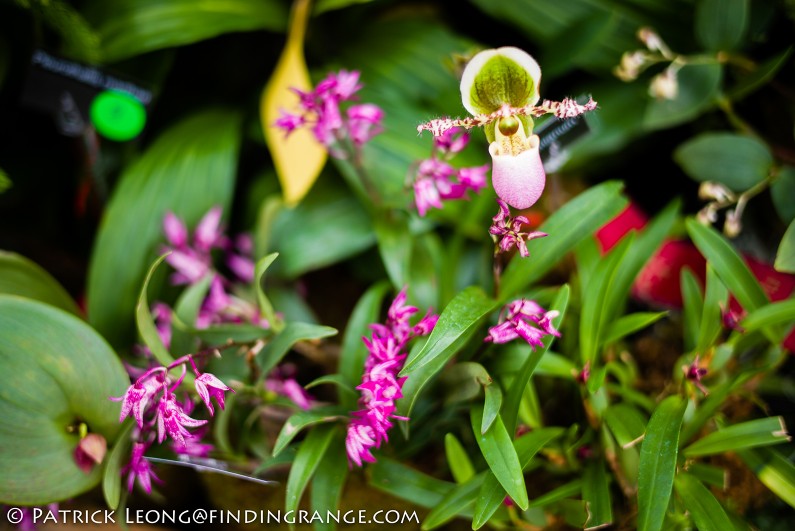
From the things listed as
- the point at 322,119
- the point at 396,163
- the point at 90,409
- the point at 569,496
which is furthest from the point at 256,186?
the point at 569,496

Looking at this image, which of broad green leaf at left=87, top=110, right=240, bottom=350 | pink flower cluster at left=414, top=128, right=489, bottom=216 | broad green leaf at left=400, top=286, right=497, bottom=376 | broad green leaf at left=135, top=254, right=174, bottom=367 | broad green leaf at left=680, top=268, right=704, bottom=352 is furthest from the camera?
broad green leaf at left=87, top=110, right=240, bottom=350

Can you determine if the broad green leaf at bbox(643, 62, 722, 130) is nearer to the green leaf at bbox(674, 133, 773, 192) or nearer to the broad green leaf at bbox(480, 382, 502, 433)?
the green leaf at bbox(674, 133, 773, 192)

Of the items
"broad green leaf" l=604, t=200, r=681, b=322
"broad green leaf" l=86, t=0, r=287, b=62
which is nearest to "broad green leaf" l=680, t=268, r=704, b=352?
"broad green leaf" l=604, t=200, r=681, b=322

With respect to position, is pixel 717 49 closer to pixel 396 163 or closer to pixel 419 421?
pixel 396 163

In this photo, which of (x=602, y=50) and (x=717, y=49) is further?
(x=602, y=50)

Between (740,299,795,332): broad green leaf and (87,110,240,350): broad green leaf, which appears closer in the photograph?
(740,299,795,332): broad green leaf

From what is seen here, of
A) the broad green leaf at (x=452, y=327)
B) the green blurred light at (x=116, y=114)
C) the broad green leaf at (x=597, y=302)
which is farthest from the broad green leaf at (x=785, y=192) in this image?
the green blurred light at (x=116, y=114)
